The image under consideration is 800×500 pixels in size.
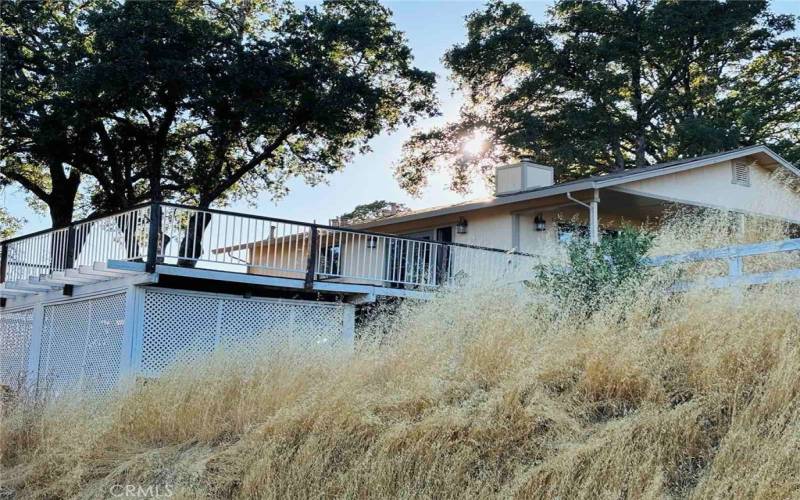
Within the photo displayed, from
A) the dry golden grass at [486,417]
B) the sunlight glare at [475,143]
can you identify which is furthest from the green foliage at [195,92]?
the dry golden grass at [486,417]

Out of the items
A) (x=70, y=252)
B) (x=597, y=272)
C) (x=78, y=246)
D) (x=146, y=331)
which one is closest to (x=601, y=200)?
(x=597, y=272)

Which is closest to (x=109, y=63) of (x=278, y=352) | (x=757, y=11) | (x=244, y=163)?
(x=244, y=163)

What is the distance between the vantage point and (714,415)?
4.88 metres

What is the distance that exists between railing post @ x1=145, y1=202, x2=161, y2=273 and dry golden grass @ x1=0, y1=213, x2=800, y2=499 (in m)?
2.38

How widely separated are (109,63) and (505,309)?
13610mm

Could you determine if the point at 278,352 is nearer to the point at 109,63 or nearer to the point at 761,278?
the point at 761,278

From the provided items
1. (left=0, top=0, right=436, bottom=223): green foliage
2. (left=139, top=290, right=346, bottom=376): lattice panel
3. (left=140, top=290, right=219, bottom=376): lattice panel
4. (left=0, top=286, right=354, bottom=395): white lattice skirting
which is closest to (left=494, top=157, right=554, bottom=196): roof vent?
(left=0, top=0, right=436, bottom=223): green foliage

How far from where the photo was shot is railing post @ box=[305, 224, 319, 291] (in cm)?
1045

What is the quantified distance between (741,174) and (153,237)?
12778mm

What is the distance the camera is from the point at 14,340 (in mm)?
12750

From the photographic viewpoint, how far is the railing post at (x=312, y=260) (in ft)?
34.3

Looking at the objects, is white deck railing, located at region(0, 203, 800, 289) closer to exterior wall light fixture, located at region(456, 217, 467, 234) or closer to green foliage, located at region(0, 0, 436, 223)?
exterior wall light fixture, located at region(456, 217, 467, 234)

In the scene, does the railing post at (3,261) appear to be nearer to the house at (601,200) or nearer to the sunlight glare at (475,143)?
the house at (601,200)

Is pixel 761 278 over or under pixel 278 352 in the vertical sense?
over
